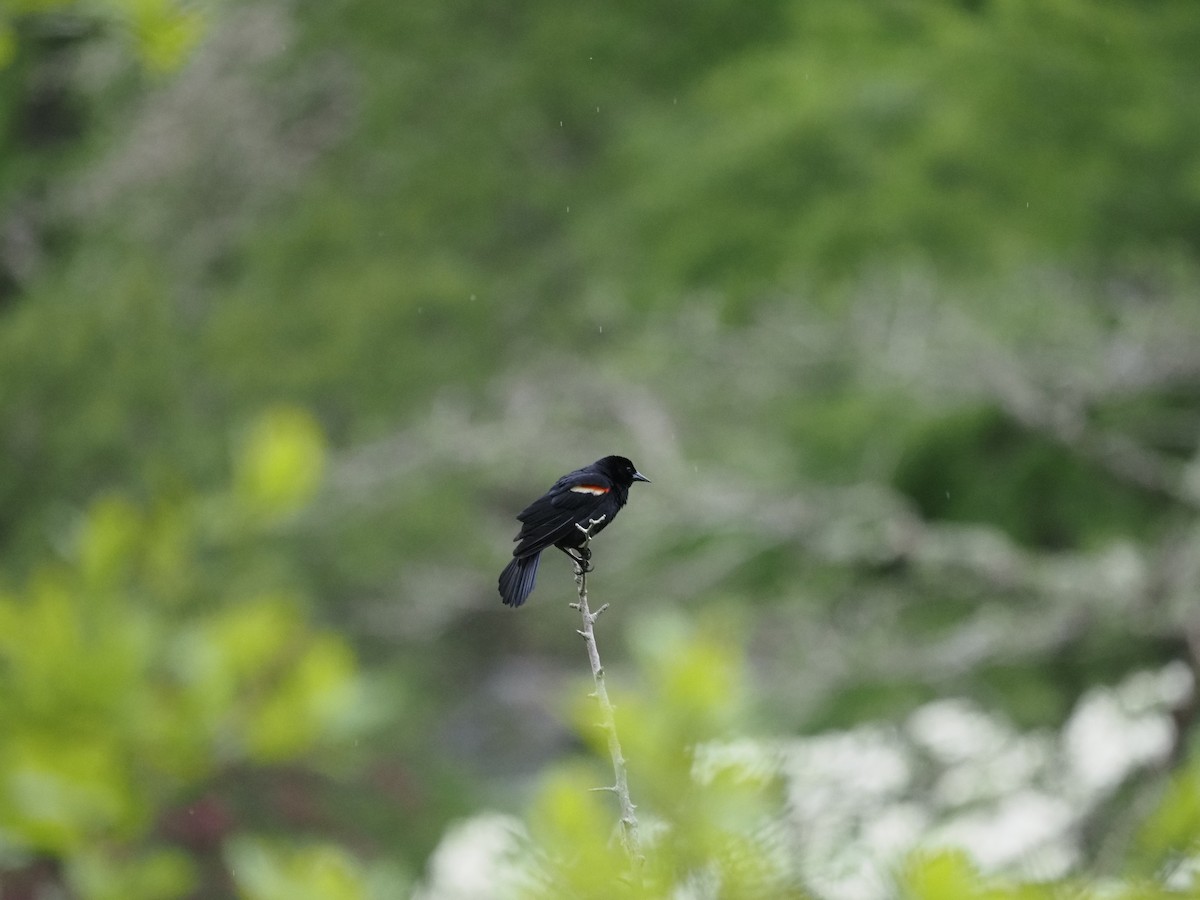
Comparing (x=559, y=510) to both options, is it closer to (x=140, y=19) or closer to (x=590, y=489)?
(x=590, y=489)

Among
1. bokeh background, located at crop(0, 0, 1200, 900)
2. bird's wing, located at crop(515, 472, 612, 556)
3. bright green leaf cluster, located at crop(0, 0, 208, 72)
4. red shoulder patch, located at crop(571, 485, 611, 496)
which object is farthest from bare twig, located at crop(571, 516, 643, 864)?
bright green leaf cluster, located at crop(0, 0, 208, 72)

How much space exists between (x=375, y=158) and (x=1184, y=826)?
14.1 m

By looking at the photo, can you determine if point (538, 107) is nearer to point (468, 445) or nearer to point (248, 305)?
point (248, 305)

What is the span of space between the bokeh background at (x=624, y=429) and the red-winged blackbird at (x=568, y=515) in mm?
163

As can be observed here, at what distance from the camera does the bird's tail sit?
1.42 metres

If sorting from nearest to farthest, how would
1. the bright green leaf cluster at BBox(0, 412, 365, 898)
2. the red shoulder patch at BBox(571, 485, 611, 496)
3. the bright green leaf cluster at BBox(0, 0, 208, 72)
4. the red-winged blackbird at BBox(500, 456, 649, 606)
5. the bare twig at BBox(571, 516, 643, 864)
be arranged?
1. the bare twig at BBox(571, 516, 643, 864)
2. the bright green leaf cluster at BBox(0, 412, 365, 898)
3. the red-winged blackbird at BBox(500, 456, 649, 606)
4. the red shoulder patch at BBox(571, 485, 611, 496)
5. the bright green leaf cluster at BBox(0, 0, 208, 72)

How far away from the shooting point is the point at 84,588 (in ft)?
4.93

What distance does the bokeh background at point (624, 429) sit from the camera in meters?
1.40

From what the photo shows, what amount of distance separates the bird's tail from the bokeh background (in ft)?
0.49

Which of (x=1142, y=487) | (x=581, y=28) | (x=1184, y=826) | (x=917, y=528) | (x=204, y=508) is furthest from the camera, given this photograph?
(x=581, y=28)

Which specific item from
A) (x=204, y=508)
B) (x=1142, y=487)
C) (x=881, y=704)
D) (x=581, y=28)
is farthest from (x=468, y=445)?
(x=204, y=508)

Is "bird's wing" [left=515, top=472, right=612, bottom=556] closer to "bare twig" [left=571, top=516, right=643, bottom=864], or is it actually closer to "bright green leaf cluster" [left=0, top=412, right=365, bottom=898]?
"bright green leaf cluster" [left=0, top=412, right=365, bottom=898]

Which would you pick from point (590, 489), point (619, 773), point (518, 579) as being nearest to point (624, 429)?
point (590, 489)

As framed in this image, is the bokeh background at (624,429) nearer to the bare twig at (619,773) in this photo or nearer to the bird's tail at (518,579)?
the bare twig at (619,773)
